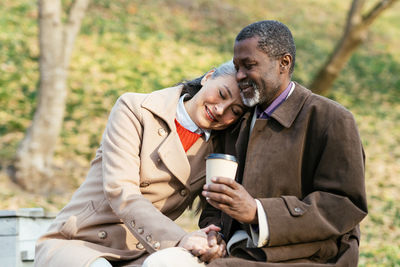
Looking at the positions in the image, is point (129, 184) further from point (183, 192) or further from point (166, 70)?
point (166, 70)

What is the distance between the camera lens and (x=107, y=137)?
3.17 metres

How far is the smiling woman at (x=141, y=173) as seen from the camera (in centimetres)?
294

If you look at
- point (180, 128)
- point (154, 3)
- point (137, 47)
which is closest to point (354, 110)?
point (137, 47)

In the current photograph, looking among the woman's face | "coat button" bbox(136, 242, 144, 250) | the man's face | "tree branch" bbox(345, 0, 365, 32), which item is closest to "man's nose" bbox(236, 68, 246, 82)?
the man's face

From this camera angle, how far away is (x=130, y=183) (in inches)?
118

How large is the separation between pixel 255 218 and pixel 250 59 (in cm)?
77

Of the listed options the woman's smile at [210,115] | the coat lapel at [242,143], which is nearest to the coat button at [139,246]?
the coat lapel at [242,143]

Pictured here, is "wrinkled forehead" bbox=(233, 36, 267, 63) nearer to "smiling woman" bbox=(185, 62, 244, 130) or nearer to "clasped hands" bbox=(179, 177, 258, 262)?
"smiling woman" bbox=(185, 62, 244, 130)

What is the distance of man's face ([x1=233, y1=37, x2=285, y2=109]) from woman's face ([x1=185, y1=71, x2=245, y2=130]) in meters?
0.16

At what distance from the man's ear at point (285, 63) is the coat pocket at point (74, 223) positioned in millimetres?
1341

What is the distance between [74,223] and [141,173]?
48cm

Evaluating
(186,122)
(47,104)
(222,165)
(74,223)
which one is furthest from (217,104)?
(47,104)

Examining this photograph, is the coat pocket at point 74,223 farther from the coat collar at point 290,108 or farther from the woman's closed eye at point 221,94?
the coat collar at point 290,108

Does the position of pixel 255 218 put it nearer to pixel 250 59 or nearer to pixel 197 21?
pixel 250 59
